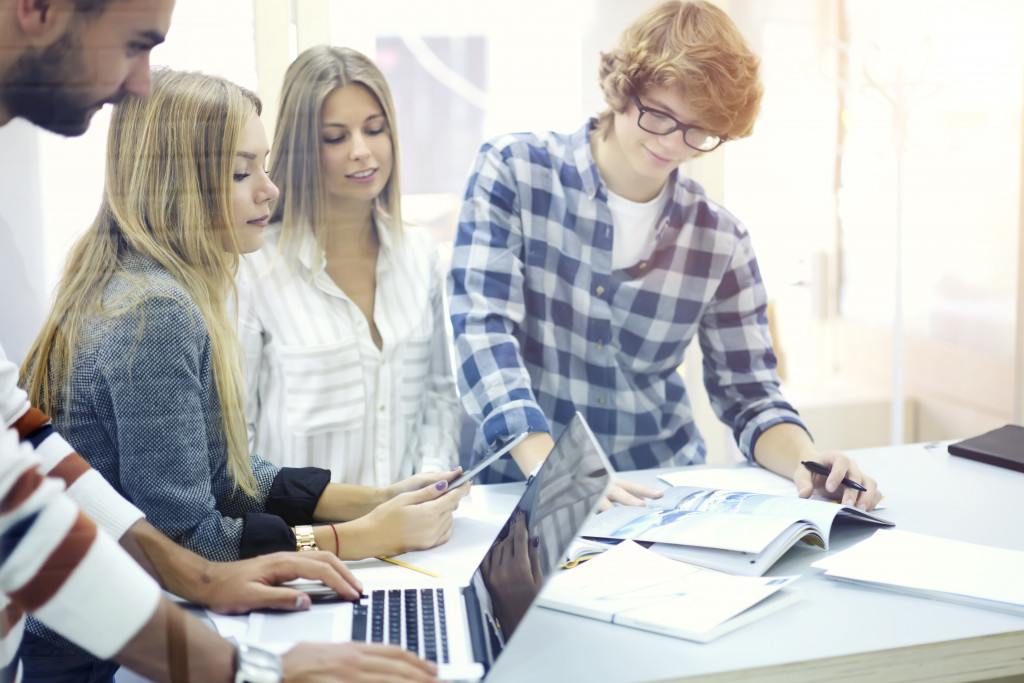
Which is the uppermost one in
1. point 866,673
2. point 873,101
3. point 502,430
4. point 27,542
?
point 873,101

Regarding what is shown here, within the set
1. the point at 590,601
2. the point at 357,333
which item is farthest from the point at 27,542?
the point at 357,333

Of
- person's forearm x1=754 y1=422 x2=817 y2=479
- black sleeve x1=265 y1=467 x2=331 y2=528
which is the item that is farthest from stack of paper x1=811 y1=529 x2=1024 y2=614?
black sleeve x1=265 y1=467 x2=331 y2=528

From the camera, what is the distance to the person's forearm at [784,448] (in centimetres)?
147

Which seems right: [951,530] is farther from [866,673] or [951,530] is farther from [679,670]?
[679,670]

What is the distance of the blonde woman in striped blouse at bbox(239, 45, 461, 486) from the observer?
129 cm

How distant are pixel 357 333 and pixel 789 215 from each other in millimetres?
979

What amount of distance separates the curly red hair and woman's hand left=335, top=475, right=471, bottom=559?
0.76m

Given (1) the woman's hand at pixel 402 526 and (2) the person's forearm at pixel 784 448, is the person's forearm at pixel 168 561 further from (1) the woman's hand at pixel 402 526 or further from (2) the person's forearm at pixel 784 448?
(2) the person's forearm at pixel 784 448

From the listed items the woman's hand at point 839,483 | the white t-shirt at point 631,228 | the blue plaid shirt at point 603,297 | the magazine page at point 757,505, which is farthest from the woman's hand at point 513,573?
the white t-shirt at point 631,228

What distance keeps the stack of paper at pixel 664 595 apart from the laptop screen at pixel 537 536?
1.8 inches

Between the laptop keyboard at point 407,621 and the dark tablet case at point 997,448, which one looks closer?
the laptop keyboard at point 407,621

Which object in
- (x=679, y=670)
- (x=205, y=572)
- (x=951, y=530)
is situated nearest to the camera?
(x=679, y=670)

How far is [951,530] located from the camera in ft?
4.04

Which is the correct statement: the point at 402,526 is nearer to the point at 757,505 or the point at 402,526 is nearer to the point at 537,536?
the point at 537,536
